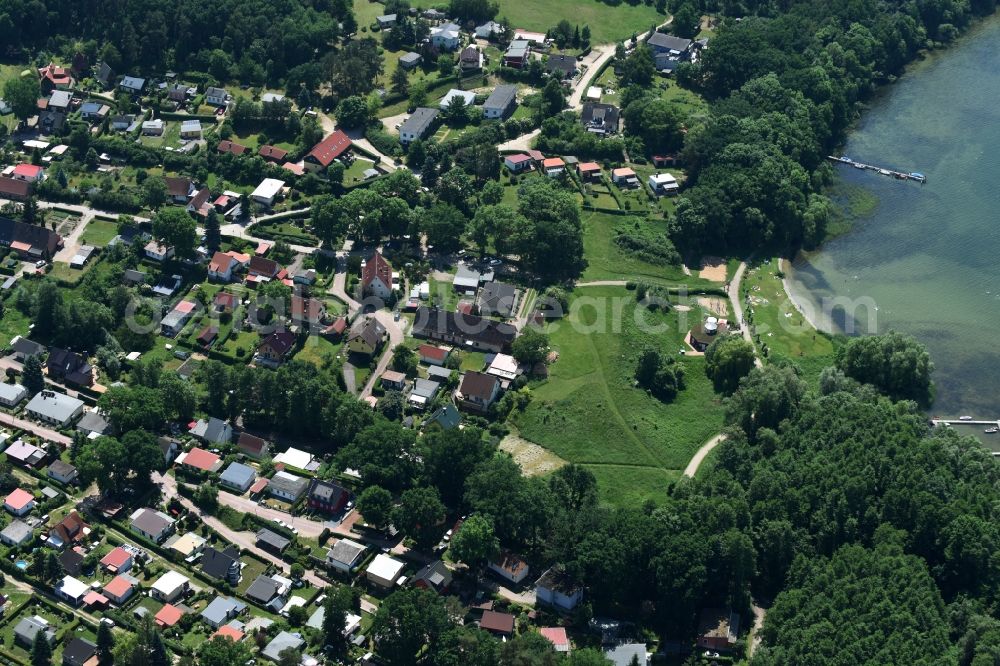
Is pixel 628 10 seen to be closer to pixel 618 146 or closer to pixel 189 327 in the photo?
pixel 618 146

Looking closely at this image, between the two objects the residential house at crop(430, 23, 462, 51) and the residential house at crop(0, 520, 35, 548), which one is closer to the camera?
the residential house at crop(0, 520, 35, 548)

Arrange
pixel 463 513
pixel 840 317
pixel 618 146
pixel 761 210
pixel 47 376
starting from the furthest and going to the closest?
1. pixel 618 146
2. pixel 761 210
3. pixel 840 317
4. pixel 47 376
5. pixel 463 513

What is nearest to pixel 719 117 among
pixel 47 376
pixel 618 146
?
pixel 618 146

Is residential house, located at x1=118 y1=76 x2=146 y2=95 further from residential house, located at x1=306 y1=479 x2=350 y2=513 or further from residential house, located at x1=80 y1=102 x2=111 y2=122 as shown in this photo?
residential house, located at x1=306 y1=479 x2=350 y2=513

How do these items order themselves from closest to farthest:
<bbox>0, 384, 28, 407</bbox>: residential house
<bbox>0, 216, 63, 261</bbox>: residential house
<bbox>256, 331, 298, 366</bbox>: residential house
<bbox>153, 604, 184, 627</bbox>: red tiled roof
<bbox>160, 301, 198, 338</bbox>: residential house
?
<bbox>153, 604, 184, 627</bbox>: red tiled roof → <bbox>0, 384, 28, 407</bbox>: residential house → <bbox>256, 331, 298, 366</bbox>: residential house → <bbox>160, 301, 198, 338</bbox>: residential house → <bbox>0, 216, 63, 261</bbox>: residential house

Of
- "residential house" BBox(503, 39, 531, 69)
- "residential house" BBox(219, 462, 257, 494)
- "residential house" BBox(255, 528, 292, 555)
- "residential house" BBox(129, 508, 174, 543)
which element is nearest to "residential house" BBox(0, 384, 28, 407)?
"residential house" BBox(129, 508, 174, 543)

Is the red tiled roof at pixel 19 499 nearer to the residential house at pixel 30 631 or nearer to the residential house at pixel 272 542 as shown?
the residential house at pixel 30 631

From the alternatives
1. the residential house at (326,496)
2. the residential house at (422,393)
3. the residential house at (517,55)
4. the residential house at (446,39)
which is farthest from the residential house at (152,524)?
the residential house at (446,39)
